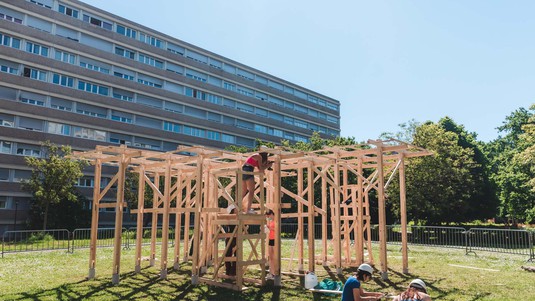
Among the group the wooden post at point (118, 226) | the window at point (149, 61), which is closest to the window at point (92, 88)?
the window at point (149, 61)

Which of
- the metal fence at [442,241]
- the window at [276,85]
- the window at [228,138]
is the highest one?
the window at [276,85]

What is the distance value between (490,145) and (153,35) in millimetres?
52033

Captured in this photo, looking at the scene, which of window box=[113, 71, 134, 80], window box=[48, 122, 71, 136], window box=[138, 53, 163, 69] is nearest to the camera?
window box=[48, 122, 71, 136]

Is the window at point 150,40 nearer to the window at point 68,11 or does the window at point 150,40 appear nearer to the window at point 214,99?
the window at point 68,11

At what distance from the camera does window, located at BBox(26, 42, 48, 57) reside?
4627cm

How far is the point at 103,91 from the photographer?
52.1 m

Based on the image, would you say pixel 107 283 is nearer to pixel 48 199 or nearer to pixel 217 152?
pixel 217 152

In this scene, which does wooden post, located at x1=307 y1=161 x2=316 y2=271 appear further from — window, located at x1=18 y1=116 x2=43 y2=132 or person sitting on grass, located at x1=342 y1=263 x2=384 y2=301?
window, located at x1=18 y1=116 x2=43 y2=132

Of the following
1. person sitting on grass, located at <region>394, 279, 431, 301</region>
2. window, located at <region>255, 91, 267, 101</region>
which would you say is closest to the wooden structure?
person sitting on grass, located at <region>394, 279, 431, 301</region>

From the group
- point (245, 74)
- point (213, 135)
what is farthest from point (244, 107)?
point (213, 135)

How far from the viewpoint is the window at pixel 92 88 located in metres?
50.2

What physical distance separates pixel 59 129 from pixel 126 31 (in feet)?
53.4

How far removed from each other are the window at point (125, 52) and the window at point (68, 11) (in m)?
6.04

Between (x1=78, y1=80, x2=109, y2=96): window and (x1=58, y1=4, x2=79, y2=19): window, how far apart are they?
8068 millimetres
